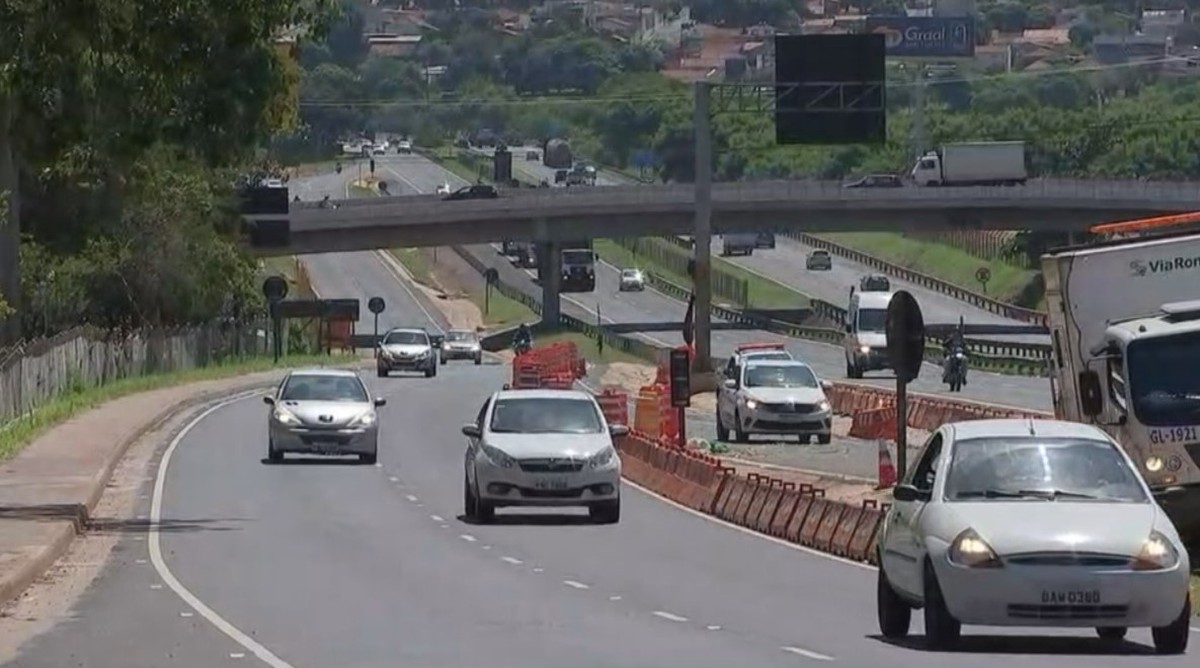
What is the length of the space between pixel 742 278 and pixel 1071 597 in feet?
417

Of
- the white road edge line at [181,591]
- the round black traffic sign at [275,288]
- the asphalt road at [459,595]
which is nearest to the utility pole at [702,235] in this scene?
the round black traffic sign at [275,288]

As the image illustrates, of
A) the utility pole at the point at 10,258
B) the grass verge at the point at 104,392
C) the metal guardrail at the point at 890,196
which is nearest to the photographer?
the grass verge at the point at 104,392

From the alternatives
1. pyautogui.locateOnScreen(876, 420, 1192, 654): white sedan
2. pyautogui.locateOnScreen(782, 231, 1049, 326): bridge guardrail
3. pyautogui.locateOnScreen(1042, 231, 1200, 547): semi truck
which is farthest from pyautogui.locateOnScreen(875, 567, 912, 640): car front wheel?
pyautogui.locateOnScreen(782, 231, 1049, 326): bridge guardrail

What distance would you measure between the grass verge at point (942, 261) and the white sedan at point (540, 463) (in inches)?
3398

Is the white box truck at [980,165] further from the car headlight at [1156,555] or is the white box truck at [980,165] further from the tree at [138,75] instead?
the car headlight at [1156,555]

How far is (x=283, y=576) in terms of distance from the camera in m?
26.4

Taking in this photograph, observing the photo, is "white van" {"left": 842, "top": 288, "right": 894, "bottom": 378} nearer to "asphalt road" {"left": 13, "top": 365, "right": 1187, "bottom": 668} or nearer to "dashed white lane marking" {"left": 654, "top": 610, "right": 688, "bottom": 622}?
"asphalt road" {"left": 13, "top": 365, "right": 1187, "bottom": 668}

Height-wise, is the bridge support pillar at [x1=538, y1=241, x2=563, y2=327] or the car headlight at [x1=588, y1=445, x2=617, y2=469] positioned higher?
the car headlight at [x1=588, y1=445, x2=617, y2=469]

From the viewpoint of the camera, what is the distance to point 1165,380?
2686cm

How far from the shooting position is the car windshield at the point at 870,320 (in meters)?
79.2

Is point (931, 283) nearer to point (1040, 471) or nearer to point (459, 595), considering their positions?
point (459, 595)

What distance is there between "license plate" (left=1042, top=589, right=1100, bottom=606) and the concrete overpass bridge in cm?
8814

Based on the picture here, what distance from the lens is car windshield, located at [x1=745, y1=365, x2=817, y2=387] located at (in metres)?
52.8

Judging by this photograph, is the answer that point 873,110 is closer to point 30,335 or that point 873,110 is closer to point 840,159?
point 30,335
